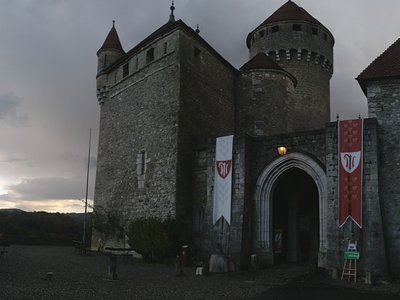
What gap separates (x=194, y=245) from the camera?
18875 millimetres

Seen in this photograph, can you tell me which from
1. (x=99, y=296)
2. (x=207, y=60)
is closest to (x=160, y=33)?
(x=207, y=60)

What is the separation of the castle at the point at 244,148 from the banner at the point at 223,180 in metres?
0.23

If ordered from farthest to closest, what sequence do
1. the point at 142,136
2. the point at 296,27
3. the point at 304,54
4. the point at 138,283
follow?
the point at 296,27
the point at 304,54
the point at 142,136
the point at 138,283

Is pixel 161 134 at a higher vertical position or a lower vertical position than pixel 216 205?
higher

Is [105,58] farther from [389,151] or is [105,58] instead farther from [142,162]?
[389,151]

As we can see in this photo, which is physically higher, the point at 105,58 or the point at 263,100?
the point at 105,58

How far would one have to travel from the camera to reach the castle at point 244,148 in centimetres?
1477

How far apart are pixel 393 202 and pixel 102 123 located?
16.4 metres

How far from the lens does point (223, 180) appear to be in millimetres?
17438

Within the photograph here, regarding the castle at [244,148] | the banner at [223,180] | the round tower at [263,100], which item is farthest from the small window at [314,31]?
the banner at [223,180]

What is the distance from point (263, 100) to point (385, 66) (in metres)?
8.65

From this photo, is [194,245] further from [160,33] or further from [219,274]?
[160,33]

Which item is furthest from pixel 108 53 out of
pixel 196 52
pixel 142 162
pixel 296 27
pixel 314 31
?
pixel 314 31

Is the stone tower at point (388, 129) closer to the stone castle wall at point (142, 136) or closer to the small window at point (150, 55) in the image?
the stone castle wall at point (142, 136)
